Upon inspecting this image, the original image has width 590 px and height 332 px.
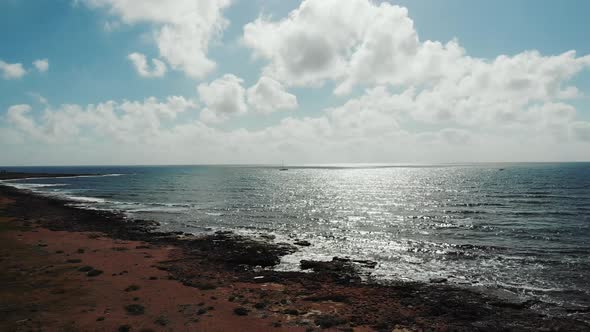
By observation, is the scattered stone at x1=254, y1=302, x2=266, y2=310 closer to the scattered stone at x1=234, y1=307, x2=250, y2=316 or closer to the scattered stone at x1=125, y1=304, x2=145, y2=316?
the scattered stone at x1=234, y1=307, x2=250, y2=316

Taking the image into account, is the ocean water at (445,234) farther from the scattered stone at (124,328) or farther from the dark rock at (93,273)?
the dark rock at (93,273)

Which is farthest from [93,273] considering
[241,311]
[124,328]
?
[241,311]

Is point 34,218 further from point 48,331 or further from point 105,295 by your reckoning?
point 48,331

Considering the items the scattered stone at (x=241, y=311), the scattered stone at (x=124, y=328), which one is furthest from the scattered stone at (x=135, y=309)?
the scattered stone at (x=241, y=311)

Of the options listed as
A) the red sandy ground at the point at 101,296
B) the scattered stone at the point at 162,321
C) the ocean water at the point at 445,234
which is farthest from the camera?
the ocean water at the point at 445,234

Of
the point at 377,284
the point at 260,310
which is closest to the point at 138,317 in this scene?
the point at 260,310

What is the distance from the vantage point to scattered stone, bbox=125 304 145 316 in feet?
59.0

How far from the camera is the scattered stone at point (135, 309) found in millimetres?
17975

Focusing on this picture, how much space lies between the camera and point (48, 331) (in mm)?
15477

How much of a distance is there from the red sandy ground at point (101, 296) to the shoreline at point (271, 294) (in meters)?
0.10

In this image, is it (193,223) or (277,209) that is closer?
(193,223)

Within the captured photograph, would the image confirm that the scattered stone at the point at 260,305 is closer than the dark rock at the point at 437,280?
Yes

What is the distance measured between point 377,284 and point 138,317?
1571 cm

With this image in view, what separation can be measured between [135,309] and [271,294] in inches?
315
